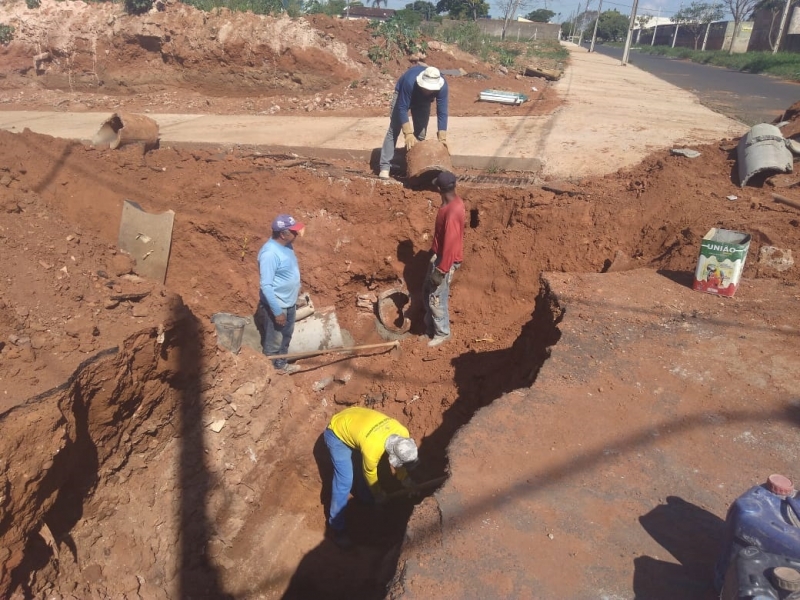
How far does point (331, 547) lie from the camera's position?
5.16 m

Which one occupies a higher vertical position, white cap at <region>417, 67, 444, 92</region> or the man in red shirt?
white cap at <region>417, 67, 444, 92</region>

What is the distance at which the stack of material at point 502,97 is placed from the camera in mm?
13461

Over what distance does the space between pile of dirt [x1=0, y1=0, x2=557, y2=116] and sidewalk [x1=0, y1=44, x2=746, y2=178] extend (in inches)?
50.6

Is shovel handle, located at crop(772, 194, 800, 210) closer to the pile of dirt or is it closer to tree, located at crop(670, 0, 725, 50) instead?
the pile of dirt

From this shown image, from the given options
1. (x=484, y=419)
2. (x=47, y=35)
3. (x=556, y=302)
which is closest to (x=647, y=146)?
(x=556, y=302)

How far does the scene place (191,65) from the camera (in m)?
13.8

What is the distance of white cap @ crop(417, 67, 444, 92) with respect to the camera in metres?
6.87

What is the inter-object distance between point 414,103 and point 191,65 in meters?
8.95

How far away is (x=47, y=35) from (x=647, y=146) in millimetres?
14955

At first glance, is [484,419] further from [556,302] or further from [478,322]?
[478,322]

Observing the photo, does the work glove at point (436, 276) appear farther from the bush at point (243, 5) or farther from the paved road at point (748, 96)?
the bush at point (243, 5)

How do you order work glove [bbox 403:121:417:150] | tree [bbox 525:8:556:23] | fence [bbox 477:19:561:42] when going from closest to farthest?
work glove [bbox 403:121:417:150]
fence [bbox 477:19:561:42]
tree [bbox 525:8:556:23]

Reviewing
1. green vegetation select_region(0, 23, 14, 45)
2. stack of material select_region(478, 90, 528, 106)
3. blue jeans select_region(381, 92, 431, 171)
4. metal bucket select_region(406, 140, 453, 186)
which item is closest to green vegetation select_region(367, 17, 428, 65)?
stack of material select_region(478, 90, 528, 106)

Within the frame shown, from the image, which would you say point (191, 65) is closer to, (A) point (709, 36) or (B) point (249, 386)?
(B) point (249, 386)
